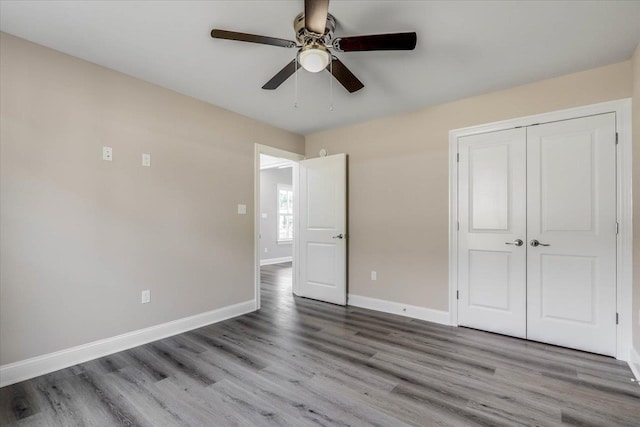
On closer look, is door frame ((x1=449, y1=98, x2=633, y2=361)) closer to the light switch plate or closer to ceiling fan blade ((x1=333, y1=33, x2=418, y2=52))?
ceiling fan blade ((x1=333, y1=33, x2=418, y2=52))

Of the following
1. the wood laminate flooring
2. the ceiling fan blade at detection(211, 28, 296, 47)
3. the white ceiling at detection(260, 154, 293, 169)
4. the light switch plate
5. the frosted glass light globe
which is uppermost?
the white ceiling at detection(260, 154, 293, 169)

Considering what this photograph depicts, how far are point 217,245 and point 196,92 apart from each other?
1668mm

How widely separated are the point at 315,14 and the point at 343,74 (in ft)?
2.19

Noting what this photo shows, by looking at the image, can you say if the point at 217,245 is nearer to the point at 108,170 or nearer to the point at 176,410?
the point at 108,170

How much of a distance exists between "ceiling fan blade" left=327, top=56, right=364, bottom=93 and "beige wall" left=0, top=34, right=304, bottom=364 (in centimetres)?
178

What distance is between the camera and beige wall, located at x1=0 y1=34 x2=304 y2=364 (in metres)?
2.18

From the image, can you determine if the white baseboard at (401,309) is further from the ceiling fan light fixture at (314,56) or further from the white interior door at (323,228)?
the ceiling fan light fixture at (314,56)

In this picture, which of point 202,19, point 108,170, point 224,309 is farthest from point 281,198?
point 202,19

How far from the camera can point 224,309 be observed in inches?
138

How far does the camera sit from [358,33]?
7.00 ft

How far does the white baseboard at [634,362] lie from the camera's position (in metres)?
2.21

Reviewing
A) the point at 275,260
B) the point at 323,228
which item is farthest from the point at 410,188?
the point at 275,260

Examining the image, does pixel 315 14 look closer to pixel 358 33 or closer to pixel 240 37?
pixel 240 37

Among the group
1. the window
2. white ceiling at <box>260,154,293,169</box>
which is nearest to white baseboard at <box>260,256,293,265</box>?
the window
